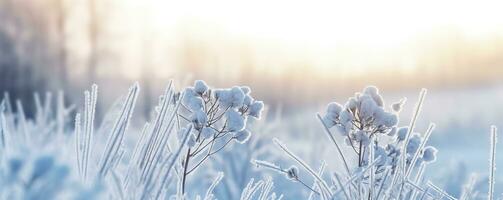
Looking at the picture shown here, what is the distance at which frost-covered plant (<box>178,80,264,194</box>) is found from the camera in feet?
5.38

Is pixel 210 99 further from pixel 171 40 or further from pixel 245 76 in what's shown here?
pixel 171 40

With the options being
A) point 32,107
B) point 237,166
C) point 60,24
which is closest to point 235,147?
point 237,166

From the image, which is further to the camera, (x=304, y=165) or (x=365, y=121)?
(x=365, y=121)

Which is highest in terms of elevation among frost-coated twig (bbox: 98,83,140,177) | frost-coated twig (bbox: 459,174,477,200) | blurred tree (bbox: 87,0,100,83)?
frost-coated twig (bbox: 98,83,140,177)

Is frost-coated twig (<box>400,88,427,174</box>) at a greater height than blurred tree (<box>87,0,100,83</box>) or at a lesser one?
greater

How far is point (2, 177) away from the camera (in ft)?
3.07

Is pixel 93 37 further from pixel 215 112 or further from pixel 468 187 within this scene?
pixel 468 187

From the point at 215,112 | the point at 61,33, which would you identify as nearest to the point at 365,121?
the point at 215,112

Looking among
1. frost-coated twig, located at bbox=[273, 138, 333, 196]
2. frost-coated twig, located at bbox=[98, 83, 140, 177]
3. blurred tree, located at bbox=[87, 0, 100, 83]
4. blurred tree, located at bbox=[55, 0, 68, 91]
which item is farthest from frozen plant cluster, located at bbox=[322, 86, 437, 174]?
blurred tree, located at bbox=[55, 0, 68, 91]

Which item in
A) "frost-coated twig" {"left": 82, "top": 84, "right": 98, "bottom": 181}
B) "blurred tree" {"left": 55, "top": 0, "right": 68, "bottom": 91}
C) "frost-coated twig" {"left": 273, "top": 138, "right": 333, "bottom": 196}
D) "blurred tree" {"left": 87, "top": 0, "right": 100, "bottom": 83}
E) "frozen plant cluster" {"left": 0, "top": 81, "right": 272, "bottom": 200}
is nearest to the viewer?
"frozen plant cluster" {"left": 0, "top": 81, "right": 272, "bottom": 200}

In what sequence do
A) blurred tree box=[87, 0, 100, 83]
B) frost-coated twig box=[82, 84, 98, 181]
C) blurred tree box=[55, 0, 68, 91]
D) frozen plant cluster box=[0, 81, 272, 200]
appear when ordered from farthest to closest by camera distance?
blurred tree box=[55, 0, 68, 91] → blurred tree box=[87, 0, 100, 83] → frost-coated twig box=[82, 84, 98, 181] → frozen plant cluster box=[0, 81, 272, 200]

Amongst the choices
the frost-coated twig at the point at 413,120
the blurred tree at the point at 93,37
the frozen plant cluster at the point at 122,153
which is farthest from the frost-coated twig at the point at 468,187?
the blurred tree at the point at 93,37

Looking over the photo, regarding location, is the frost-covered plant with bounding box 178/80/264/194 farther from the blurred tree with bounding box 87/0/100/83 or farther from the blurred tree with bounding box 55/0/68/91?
the blurred tree with bounding box 55/0/68/91

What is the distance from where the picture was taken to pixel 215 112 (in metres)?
1.71
